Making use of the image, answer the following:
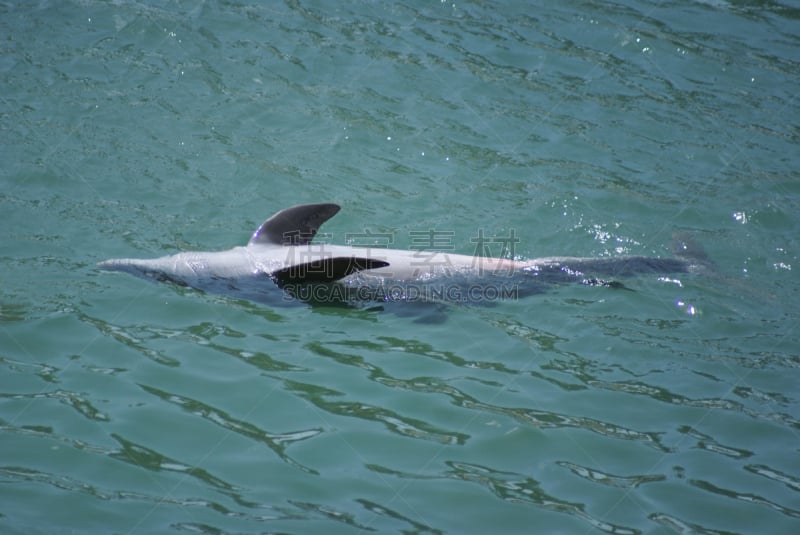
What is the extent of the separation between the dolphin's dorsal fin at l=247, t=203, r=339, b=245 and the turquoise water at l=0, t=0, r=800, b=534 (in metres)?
0.61

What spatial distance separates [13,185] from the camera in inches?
297

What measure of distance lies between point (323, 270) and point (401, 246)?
45.1 inches

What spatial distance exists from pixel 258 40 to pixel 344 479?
7172 mm

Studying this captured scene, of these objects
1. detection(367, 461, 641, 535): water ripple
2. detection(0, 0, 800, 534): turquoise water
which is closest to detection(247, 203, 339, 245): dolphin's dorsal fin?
detection(0, 0, 800, 534): turquoise water

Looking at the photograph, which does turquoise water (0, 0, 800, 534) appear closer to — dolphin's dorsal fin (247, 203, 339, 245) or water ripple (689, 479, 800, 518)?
water ripple (689, 479, 800, 518)

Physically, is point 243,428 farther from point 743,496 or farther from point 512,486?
point 743,496

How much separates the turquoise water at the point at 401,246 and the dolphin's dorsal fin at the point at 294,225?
61 centimetres

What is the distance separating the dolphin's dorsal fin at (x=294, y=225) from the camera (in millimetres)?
6562

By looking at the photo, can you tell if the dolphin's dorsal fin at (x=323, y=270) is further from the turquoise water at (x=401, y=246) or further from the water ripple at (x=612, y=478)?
the water ripple at (x=612, y=478)

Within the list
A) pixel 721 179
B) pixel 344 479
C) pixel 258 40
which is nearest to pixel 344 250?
pixel 344 479

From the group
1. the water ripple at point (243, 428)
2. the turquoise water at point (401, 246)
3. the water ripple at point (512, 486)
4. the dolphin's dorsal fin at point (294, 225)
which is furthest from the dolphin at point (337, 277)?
the water ripple at point (512, 486)

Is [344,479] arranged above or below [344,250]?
below

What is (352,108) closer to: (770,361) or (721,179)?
(721,179)

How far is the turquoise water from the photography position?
179 inches
